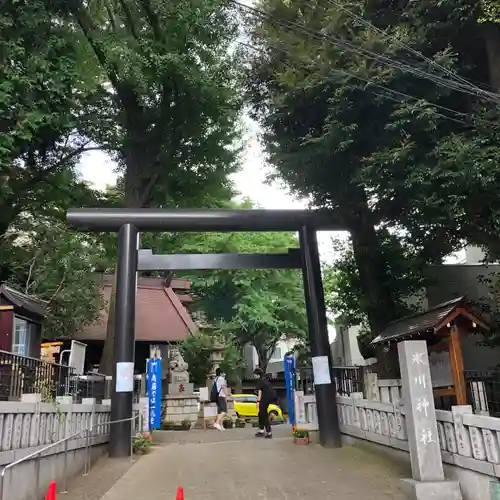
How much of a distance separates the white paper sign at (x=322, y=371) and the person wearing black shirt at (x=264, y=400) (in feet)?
5.93

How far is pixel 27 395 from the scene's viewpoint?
6.98 meters

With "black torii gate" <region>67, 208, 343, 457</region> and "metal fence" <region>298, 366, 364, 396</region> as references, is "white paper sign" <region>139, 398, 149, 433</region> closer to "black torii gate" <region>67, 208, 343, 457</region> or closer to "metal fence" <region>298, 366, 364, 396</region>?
"black torii gate" <region>67, 208, 343, 457</region>

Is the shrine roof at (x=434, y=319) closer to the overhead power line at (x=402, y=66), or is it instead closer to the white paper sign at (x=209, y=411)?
the overhead power line at (x=402, y=66)

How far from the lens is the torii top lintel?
40.8ft

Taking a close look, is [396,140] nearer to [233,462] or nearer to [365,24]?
[365,24]

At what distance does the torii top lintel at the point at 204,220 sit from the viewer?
12422mm

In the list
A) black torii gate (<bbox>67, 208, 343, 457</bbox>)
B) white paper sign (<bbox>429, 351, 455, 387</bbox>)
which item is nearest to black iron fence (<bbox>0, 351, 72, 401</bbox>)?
black torii gate (<bbox>67, 208, 343, 457</bbox>)

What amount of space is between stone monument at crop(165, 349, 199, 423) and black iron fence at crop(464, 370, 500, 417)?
38.6ft

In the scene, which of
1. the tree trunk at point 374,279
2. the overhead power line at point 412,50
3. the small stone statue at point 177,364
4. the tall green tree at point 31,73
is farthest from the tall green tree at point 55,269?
the overhead power line at point 412,50

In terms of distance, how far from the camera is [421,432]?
6.93m

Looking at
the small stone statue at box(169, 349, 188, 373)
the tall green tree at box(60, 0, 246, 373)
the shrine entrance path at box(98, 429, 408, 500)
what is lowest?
the shrine entrance path at box(98, 429, 408, 500)

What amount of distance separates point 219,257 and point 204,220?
1.02m

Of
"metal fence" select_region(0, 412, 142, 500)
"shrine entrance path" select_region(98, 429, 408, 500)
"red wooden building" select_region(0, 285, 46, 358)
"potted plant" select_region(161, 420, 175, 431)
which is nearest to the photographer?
"metal fence" select_region(0, 412, 142, 500)

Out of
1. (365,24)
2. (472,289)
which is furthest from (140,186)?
(472,289)
